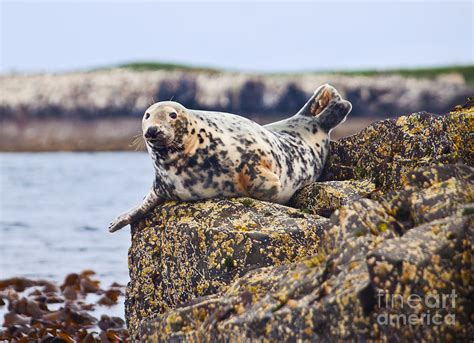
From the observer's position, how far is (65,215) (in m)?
17.0

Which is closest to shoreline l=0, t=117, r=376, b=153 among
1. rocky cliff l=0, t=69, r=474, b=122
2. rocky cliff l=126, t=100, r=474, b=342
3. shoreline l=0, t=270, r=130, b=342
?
rocky cliff l=0, t=69, r=474, b=122

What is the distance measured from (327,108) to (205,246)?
2.65m

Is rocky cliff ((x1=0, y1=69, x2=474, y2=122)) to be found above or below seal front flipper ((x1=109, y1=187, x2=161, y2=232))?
below

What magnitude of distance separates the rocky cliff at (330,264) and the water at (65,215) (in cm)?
402

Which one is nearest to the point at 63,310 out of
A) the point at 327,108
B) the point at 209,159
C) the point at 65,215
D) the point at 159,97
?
the point at 209,159

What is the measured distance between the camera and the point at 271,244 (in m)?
5.13

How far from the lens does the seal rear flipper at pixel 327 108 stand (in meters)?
7.46

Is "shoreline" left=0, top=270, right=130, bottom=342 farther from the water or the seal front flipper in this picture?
the seal front flipper

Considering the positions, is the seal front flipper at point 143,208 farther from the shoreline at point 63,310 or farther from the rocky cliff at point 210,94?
the rocky cliff at point 210,94

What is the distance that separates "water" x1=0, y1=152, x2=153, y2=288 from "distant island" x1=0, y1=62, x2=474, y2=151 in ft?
41.7

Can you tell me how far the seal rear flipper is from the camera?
24.5ft

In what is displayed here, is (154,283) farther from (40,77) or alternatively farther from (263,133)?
(40,77)

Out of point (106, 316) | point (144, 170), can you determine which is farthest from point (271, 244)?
point (144, 170)

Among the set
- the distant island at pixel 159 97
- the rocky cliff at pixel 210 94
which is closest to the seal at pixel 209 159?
the distant island at pixel 159 97
